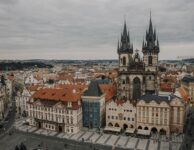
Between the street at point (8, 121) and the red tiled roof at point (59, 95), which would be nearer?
the red tiled roof at point (59, 95)

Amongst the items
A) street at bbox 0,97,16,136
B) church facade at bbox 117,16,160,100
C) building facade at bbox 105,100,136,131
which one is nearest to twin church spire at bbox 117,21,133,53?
church facade at bbox 117,16,160,100

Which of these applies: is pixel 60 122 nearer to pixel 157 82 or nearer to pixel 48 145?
pixel 48 145

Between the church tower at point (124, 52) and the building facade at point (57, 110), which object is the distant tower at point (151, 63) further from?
the building facade at point (57, 110)

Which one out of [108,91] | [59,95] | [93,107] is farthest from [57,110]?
[108,91]

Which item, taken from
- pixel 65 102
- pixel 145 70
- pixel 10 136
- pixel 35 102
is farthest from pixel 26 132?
pixel 145 70

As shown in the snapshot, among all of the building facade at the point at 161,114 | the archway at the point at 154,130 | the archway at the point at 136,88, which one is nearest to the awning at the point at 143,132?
the building facade at the point at 161,114
